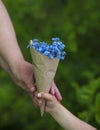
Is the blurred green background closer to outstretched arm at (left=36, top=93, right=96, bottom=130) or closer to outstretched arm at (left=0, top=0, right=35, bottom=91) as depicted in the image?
outstretched arm at (left=0, top=0, right=35, bottom=91)

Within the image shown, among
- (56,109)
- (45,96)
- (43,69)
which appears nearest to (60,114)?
(56,109)

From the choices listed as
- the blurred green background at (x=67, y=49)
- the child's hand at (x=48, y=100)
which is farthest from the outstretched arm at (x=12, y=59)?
the blurred green background at (x=67, y=49)

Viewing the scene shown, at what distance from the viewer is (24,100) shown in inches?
204

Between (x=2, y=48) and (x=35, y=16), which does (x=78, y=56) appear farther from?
(x=2, y=48)

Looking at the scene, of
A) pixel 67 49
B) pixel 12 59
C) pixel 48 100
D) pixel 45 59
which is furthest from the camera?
pixel 67 49

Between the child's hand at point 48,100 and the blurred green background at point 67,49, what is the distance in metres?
1.73

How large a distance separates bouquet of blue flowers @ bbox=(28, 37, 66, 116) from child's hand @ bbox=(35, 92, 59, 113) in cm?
2

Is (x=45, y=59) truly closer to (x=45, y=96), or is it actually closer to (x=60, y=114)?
(x=45, y=96)

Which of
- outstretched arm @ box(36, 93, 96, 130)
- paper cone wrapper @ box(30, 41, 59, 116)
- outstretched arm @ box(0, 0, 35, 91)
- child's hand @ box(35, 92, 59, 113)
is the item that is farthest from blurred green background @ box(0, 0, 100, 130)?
paper cone wrapper @ box(30, 41, 59, 116)

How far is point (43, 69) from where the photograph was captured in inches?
121

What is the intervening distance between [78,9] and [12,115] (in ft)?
3.44

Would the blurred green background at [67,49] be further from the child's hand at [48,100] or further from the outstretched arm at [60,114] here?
the child's hand at [48,100]

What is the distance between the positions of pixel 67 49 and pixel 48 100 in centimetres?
197

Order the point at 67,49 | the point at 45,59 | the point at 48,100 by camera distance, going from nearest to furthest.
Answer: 1. the point at 45,59
2. the point at 48,100
3. the point at 67,49
